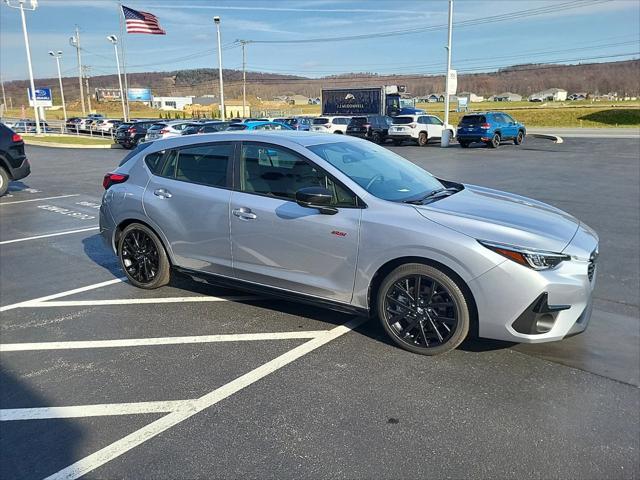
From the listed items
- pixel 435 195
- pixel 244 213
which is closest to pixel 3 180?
pixel 244 213

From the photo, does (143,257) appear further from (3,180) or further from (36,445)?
(3,180)

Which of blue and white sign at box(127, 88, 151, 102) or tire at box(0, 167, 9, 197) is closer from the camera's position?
tire at box(0, 167, 9, 197)

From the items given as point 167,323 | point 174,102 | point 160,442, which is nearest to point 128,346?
point 167,323

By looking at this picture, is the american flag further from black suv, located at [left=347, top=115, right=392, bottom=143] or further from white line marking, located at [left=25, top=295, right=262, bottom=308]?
white line marking, located at [left=25, top=295, right=262, bottom=308]

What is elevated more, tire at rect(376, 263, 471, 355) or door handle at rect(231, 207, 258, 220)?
door handle at rect(231, 207, 258, 220)

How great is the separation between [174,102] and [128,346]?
143 metres

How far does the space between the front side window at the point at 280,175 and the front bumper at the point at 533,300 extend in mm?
1219

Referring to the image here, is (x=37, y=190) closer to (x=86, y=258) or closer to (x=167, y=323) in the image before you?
(x=86, y=258)

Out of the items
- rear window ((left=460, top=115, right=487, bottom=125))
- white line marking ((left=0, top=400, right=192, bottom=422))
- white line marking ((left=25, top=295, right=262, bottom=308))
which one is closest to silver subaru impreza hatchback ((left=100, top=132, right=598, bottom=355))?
white line marking ((left=25, top=295, right=262, bottom=308))

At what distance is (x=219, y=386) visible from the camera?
3561 millimetres

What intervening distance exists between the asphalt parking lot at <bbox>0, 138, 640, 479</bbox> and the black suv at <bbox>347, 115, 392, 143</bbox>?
86.3 feet

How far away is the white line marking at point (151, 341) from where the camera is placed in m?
4.26

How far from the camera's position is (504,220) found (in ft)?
12.6

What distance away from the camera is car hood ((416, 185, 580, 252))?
3617 millimetres
